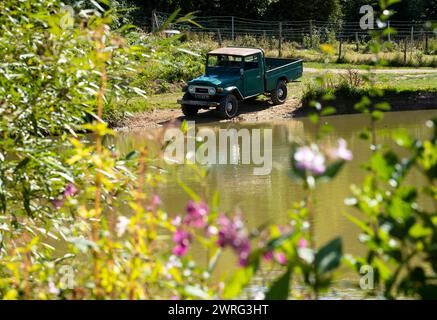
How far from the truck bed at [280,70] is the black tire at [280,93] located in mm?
107

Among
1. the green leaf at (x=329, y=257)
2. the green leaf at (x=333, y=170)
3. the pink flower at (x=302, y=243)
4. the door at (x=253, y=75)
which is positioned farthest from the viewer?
the door at (x=253, y=75)

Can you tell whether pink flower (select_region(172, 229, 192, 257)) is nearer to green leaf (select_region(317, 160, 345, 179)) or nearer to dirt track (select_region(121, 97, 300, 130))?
green leaf (select_region(317, 160, 345, 179))

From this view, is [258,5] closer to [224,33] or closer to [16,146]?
[224,33]

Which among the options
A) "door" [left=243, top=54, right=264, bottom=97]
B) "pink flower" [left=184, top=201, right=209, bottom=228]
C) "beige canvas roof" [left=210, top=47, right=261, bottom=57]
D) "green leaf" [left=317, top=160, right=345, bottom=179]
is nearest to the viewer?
"green leaf" [left=317, top=160, right=345, bottom=179]

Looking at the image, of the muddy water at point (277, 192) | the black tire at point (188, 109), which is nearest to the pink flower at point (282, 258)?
the muddy water at point (277, 192)

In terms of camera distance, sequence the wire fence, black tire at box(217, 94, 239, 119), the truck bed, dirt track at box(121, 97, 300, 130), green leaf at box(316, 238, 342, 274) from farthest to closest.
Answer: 1. the wire fence
2. the truck bed
3. dirt track at box(121, 97, 300, 130)
4. black tire at box(217, 94, 239, 119)
5. green leaf at box(316, 238, 342, 274)

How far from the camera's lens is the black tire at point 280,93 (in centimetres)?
2064

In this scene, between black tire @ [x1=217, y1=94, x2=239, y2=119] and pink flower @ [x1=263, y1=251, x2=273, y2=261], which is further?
black tire @ [x1=217, y1=94, x2=239, y2=119]

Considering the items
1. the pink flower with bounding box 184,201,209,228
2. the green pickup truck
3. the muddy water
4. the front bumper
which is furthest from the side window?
the pink flower with bounding box 184,201,209,228

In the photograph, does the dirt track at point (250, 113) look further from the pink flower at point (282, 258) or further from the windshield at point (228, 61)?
the pink flower at point (282, 258)

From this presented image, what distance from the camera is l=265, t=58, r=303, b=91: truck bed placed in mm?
20516

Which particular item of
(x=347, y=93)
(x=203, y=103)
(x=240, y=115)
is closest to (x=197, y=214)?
(x=203, y=103)

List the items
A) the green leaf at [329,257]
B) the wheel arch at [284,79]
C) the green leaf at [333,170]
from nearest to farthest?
1. the green leaf at [329,257]
2. the green leaf at [333,170]
3. the wheel arch at [284,79]
